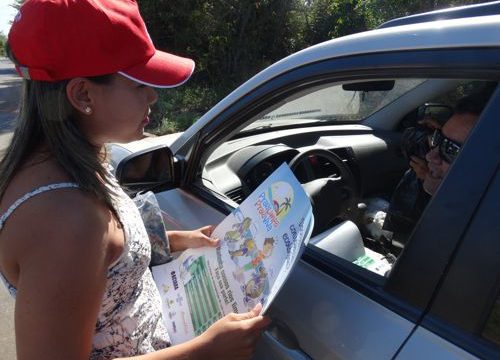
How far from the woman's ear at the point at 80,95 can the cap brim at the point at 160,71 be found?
10cm

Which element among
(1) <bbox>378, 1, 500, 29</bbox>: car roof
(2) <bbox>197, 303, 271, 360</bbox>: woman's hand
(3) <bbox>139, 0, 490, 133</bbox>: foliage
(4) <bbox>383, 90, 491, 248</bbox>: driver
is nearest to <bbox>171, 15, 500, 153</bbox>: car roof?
(1) <bbox>378, 1, 500, 29</bbox>: car roof

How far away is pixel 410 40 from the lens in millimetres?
1112

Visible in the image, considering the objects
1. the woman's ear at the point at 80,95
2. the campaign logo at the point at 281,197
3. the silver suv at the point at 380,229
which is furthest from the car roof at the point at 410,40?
the woman's ear at the point at 80,95

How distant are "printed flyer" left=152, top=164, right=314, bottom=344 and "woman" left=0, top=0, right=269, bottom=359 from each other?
0.12 metres

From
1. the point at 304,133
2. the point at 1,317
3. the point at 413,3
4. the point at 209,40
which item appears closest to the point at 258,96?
the point at 304,133

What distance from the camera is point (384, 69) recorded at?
3.85 ft

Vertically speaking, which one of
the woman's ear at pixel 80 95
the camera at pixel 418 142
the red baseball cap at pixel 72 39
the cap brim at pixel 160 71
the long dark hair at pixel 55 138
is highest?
the red baseball cap at pixel 72 39

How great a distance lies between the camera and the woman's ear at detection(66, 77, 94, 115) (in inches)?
42.7

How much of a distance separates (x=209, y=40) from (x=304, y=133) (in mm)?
10290

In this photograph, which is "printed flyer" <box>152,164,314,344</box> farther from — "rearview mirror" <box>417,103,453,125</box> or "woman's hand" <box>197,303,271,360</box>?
"rearview mirror" <box>417,103,453,125</box>

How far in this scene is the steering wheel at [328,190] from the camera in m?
2.11

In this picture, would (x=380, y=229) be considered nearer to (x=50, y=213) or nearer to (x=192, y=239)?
(x=192, y=239)

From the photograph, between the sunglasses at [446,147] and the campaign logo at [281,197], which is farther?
the sunglasses at [446,147]

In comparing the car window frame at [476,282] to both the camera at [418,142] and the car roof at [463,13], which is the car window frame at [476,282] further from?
the camera at [418,142]
